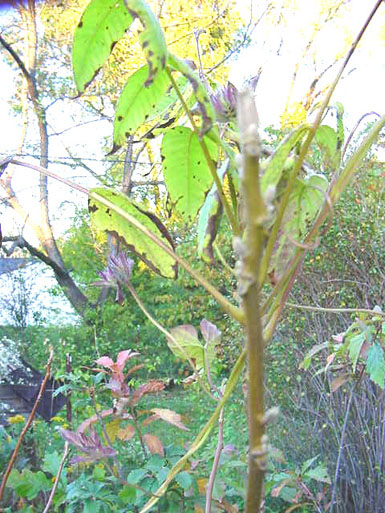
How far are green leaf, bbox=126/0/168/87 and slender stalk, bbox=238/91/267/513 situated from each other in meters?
0.10

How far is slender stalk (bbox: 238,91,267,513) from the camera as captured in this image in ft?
0.57

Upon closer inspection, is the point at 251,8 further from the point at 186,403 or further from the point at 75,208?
the point at 186,403

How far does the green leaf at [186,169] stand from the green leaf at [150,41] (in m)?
0.11

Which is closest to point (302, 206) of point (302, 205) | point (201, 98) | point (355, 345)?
point (302, 205)

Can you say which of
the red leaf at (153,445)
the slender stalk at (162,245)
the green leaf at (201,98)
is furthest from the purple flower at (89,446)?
the green leaf at (201,98)

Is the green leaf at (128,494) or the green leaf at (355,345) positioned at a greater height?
the green leaf at (355,345)

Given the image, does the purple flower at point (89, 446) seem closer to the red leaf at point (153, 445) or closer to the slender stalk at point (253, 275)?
the red leaf at point (153, 445)

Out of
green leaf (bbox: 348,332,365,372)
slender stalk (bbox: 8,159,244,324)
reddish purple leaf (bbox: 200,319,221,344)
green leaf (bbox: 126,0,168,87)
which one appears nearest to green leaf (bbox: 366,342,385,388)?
green leaf (bbox: 348,332,365,372)

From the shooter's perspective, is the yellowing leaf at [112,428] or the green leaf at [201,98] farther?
the yellowing leaf at [112,428]

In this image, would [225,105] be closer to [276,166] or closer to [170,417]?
[276,166]

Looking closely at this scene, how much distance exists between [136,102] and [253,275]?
23 centimetres

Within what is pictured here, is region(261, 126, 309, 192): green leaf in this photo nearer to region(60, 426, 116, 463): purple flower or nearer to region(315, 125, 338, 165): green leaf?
region(315, 125, 338, 165): green leaf

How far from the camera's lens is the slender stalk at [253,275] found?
17cm

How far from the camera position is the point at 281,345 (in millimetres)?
2820
